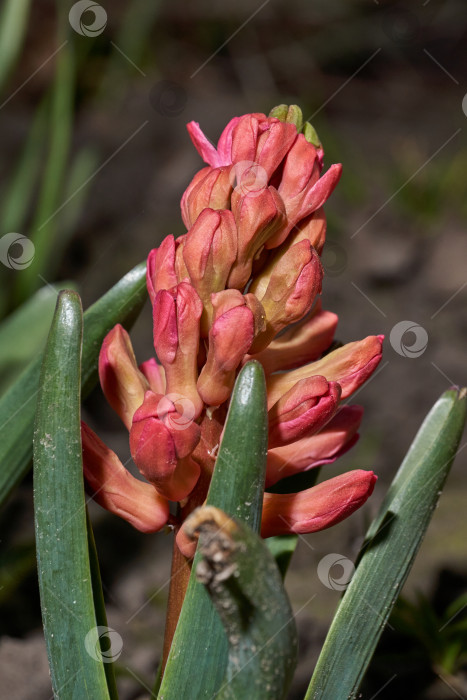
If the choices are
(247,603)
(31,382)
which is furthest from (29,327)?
(247,603)

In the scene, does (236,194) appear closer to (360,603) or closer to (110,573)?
(360,603)

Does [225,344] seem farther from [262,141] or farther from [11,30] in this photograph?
[11,30]

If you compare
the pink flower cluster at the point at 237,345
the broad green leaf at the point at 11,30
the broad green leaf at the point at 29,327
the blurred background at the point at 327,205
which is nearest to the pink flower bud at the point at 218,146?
the pink flower cluster at the point at 237,345

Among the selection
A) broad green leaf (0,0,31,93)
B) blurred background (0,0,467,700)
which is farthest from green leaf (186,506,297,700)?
broad green leaf (0,0,31,93)

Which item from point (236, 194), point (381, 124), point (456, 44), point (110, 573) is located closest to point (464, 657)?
point (110, 573)

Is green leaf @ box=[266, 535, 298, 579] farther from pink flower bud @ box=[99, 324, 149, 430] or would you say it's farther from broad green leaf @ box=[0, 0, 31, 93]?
broad green leaf @ box=[0, 0, 31, 93]

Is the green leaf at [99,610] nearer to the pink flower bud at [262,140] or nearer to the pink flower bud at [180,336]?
the pink flower bud at [180,336]
